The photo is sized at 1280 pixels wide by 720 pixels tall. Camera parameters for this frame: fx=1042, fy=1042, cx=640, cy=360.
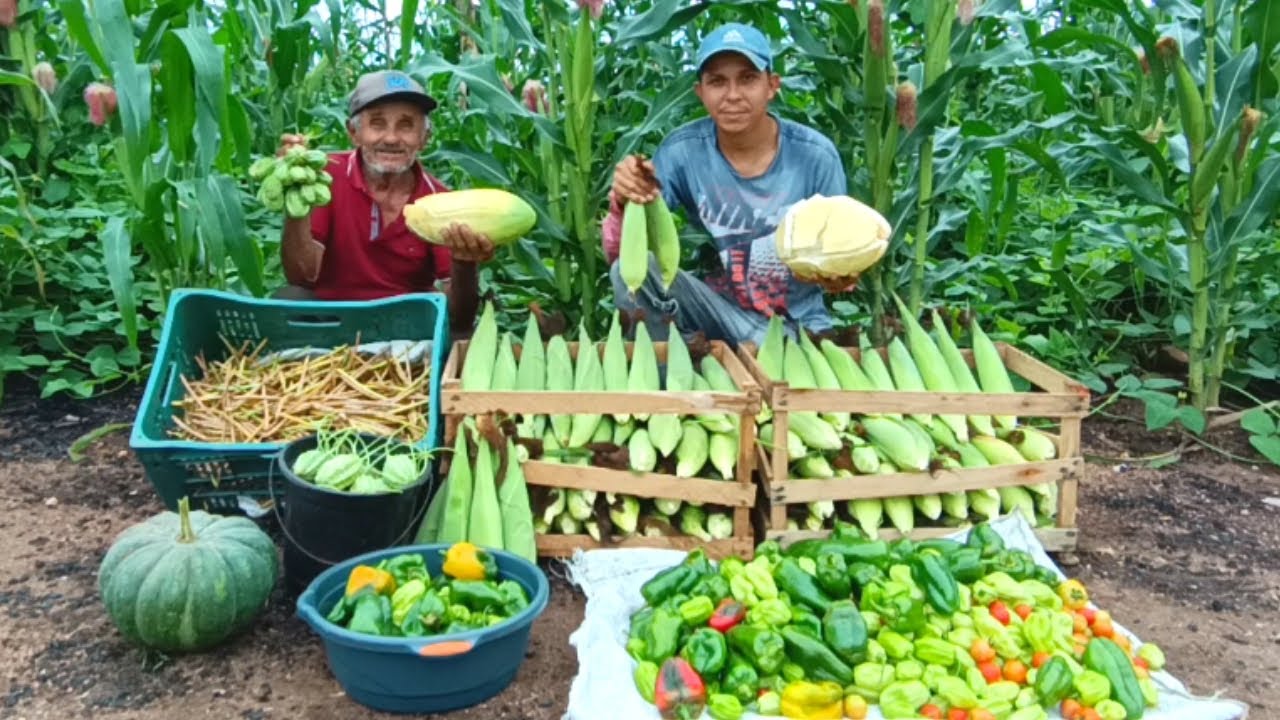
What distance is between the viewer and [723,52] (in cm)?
396

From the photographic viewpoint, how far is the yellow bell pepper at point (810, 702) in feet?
7.87

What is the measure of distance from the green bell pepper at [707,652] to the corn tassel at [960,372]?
151 centimetres

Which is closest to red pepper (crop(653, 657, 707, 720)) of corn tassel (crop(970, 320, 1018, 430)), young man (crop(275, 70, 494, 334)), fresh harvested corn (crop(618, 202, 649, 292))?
fresh harvested corn (crop(618, 202, 649, 292))

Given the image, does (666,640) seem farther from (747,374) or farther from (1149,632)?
(1149,632)

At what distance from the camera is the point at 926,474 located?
3.34 metres

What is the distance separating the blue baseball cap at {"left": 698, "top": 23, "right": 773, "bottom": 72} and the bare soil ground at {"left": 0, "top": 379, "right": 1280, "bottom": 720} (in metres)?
2.00

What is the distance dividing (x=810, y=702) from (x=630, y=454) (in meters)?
1.11

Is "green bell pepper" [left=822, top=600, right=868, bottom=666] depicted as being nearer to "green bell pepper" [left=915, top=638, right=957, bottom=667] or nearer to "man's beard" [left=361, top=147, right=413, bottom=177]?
"green bell pepper" [left=915, top=638, right=957, bottom=667]

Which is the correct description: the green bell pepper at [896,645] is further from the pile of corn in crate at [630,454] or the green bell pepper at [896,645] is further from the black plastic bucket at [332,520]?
the black plastic bucket at [332,520]

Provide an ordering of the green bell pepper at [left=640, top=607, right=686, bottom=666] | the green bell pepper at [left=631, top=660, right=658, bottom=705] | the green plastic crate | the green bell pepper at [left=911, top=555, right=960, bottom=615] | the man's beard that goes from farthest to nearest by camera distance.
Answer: the man's beard → the green plastic crate → the green bell pepper at [left=911, top=555, right=960, bottom=615] → the green bell pepper at [left=640, top=607, right=686, bottom=666] → the green bell pepper at [left=631, top=660, right=658, bottom=705]

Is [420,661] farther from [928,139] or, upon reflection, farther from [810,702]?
[928,139]

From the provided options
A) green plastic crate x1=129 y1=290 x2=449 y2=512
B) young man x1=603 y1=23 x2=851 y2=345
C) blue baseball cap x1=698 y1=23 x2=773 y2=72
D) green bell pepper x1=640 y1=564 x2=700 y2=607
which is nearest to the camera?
green bell pepper x1=640 y1=564 x2=700 y2=607

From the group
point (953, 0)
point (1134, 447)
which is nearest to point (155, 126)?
point (953, 0)

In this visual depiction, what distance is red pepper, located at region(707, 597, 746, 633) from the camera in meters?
2.65
